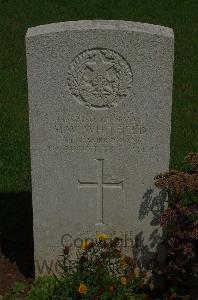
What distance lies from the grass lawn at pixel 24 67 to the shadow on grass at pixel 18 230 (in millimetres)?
12

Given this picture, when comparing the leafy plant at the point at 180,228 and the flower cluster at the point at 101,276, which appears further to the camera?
the leafy plant at the point at 180,228

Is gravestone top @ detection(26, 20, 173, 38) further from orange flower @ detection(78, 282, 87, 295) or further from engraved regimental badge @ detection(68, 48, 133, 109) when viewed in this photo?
orange flower @ detection(78, 282, 87, 295)

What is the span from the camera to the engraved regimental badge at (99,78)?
14.9 ft

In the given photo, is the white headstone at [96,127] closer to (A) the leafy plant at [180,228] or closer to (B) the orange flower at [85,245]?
(A) the leafy plant at [180,228]

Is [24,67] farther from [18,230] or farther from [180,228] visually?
[180,228]

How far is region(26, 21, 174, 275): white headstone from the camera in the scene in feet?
14.8

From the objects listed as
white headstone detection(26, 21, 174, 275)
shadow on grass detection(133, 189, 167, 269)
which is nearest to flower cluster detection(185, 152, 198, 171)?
white headstone detection(26, 21, 174, 275)

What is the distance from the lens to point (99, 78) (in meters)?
4.60

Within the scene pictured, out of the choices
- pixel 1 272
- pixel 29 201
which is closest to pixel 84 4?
pixel 29 201

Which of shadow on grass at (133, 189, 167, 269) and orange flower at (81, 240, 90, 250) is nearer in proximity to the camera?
orange flower at (81, 240, 90, 250)

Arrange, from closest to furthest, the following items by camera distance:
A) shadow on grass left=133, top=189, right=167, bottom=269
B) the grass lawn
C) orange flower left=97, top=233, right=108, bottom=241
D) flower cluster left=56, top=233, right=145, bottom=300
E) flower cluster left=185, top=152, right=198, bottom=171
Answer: flower cluster left=56, top=233, right=145, bottom=300, orange flower left=97, top=233, right=108, bottom=241, flower cluster left=185, top=152, right=198, bottom=171, shadow on grass left=133, top=189, right=167, bottom=269, the grass lawn

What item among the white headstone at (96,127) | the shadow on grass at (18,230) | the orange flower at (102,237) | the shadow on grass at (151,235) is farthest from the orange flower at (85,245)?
the shadow on grass at (18,230)

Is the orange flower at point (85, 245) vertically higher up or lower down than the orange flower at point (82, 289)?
higher up

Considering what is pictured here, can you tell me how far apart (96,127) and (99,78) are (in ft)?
1.28
